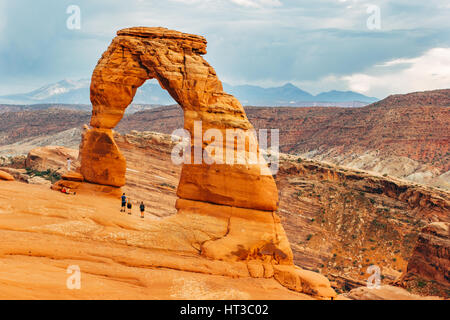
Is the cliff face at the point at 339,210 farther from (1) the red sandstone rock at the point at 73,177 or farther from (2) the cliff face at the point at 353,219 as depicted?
(1) the red sandstone rock at the point at 73,177

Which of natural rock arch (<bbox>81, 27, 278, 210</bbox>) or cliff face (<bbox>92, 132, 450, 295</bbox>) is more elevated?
natural rock arch (<bbox>81, 27, 278, 210</bbox>)

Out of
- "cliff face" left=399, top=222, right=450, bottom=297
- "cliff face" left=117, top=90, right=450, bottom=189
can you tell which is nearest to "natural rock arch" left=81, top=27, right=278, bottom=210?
"cliff face" left=399, top=222, right=450, bottom=297

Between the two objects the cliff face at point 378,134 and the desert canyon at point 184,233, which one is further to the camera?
the cliff face at point 378,134

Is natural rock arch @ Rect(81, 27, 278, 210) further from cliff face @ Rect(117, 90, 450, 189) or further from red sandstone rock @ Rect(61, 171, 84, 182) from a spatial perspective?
cliff face @ Rect(117, 90, 450, 189)

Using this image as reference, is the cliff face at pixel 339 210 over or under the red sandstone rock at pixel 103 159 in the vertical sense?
under

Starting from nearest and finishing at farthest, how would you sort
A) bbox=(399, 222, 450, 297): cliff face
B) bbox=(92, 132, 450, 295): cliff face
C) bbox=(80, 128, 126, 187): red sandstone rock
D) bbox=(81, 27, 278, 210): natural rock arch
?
bbox=(81, 27, 278, 210): natural rock arch
bbox=(399, 222, 450, 297): cliff face
bbox=(80, 128, 126, 187): red sandstone rock
bbox=(92, 132, 450, 295): cliff face

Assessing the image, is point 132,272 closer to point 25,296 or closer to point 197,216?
point 25,296

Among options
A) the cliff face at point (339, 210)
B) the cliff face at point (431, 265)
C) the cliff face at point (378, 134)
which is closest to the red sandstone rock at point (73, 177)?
the cliff face at point (339, 210)
